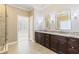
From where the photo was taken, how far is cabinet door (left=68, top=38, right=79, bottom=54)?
2923mm

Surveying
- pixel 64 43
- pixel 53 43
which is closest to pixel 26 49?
pixel 53 43

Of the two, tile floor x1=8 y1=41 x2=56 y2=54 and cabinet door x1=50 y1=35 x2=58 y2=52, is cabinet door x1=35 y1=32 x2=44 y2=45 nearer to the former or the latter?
tile floor x1=8 y1=41 x2=56 y2=54

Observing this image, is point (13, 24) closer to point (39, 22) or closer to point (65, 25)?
point (39, 22)

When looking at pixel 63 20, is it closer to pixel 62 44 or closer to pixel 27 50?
pixel 62 44

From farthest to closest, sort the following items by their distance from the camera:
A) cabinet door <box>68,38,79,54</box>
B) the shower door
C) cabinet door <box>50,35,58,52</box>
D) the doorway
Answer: the doorway, cabinet door <box>50,35,58,52</box>, the shower door, cabinet door <box>68,38,79,54</box>

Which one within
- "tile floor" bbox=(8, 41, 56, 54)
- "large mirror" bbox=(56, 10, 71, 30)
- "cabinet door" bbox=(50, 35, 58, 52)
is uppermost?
"large mirror" bbox=(56, 10, 71, 30)

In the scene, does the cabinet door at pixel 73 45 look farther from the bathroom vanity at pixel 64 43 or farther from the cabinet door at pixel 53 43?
the cabinet door at pixel 53 43

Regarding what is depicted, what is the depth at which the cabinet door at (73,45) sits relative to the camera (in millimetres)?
2923

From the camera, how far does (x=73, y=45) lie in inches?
120

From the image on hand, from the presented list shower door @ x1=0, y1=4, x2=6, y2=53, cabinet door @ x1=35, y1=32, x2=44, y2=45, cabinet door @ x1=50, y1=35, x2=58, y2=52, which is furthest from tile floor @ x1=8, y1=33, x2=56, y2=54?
cabinet door @ x1=35, y1=32, x2=44, y2=45

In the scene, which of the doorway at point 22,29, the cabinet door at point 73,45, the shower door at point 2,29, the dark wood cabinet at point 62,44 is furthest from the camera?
the doorway at point 22,29

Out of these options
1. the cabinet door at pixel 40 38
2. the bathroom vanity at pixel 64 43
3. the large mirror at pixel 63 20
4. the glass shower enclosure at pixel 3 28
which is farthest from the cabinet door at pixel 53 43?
the glass shower enclosure at pixel 3 28

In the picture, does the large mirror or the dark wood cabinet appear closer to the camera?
the dark wood cabinet
